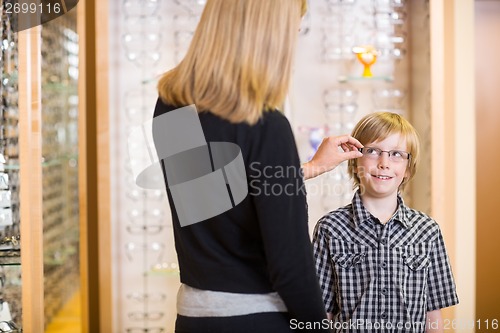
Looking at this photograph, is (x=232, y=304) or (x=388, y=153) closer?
(x=232, y=304)

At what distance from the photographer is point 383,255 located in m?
1.81

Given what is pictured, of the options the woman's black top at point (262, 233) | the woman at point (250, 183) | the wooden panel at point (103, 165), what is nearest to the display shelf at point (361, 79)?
the wooden panel at point (103, 165)

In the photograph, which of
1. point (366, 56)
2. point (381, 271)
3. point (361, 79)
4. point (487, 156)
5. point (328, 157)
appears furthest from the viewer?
point (487, 156)

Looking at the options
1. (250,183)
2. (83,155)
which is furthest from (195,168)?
(83,155)

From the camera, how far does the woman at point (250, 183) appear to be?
125cm

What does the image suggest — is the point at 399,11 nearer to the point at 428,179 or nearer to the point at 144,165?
the point at 428,179

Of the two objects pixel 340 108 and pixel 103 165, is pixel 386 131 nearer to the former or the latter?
pixel 340 108

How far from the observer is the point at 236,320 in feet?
4.31

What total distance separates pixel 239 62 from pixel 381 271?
2.59 ft

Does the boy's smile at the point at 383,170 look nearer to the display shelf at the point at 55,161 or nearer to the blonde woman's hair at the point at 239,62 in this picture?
the blonde woman's hair at the point at 239,62

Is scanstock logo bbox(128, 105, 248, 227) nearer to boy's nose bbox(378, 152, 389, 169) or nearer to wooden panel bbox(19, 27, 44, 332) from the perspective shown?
boy's nose bbox(378, 152, 389, 169)

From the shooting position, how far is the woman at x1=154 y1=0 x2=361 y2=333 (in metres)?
1.25

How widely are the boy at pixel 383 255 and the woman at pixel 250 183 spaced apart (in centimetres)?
50

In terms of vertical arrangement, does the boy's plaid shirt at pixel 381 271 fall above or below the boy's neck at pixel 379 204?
below
